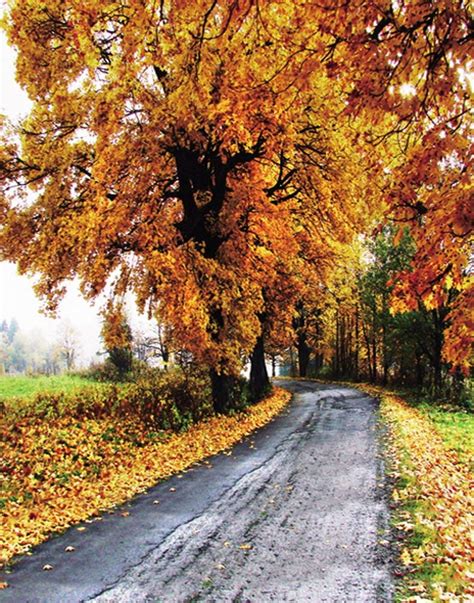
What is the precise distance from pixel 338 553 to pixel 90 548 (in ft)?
9.53

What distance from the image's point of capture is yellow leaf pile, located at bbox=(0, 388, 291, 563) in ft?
22.7

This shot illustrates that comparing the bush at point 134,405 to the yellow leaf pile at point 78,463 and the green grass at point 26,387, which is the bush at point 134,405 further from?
the green grass at point 26,387

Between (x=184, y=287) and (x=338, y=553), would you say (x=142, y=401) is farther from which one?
(x=338, y=553)

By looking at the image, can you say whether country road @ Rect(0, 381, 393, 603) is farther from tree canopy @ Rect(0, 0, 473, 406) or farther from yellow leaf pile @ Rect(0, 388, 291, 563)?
tree canopy @ Rect(0, 0, 473, 406)

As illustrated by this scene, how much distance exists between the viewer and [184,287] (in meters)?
13.1

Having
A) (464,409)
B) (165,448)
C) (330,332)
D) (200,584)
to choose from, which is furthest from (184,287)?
(330,332)

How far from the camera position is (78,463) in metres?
9.43

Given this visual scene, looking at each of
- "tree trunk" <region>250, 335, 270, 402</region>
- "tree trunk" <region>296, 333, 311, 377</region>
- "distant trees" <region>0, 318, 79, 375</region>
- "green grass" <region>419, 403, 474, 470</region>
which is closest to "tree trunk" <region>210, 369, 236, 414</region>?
"green grass" <region>419, 403, 474, 470</region>

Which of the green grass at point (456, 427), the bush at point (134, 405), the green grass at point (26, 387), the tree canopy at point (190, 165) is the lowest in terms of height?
the green grass at point (456, 427)

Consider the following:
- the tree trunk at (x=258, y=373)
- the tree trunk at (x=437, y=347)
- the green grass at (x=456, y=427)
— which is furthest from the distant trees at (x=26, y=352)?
the green grass at (x=456, y=427)

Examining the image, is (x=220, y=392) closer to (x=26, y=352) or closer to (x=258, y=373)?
(x=258, y=373)

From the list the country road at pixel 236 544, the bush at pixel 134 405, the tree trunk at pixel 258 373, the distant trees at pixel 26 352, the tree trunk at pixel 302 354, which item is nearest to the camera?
the country road at pixel 236 544

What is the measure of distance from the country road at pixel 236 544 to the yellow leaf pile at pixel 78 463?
0.55 m

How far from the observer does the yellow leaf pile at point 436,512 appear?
4430 millimetres
